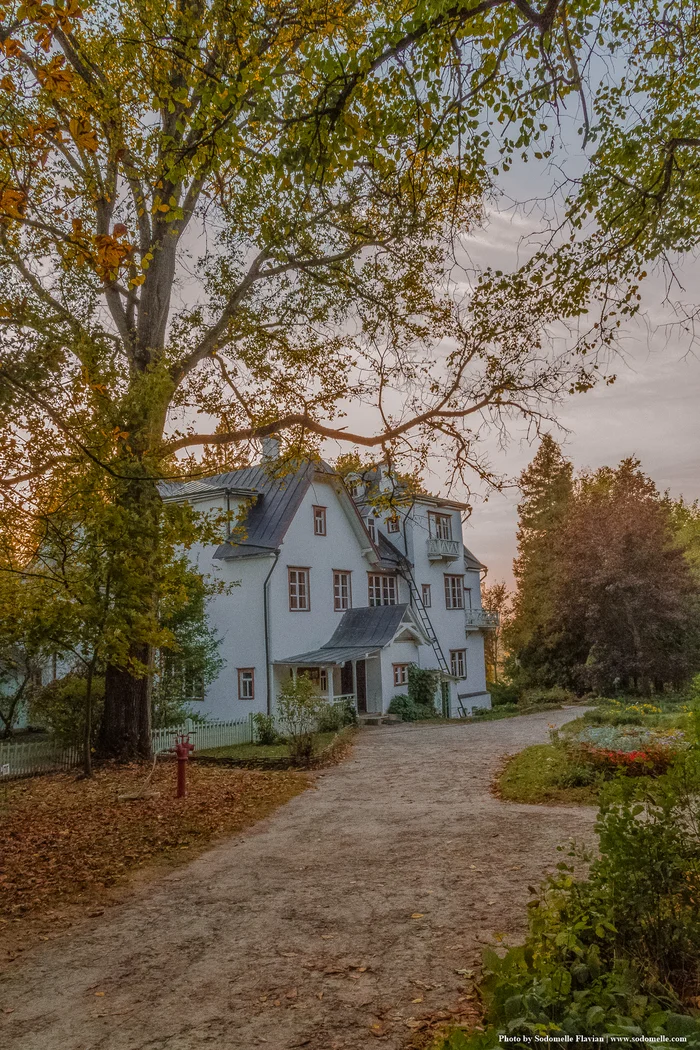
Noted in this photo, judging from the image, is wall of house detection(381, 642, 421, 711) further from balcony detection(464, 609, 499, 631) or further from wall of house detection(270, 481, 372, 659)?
balcony detection(464, 609, 499, 631)

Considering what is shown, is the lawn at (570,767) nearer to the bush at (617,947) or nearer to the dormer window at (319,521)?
the bush at (617,947)

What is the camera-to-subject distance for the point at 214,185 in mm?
7777

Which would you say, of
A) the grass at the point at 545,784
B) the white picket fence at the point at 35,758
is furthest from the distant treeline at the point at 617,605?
the white picket fence at the point at 35,758

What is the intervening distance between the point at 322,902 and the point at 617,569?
26.8 m

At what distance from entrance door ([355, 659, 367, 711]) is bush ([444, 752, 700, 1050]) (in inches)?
980

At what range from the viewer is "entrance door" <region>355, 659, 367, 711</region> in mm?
29297

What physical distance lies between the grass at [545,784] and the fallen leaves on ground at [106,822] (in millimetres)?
3750

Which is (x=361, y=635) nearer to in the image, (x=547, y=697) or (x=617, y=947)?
(x=547, y=697)

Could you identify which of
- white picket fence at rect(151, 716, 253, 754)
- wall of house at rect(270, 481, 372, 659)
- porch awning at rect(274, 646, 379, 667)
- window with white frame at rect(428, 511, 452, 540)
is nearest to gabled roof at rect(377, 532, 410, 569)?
wall of house at rect(270, 481, 372, 659)

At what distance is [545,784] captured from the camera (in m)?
11.5

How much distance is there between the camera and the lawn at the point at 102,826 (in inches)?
302

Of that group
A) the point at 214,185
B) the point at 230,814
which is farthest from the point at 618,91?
the point at 230,814

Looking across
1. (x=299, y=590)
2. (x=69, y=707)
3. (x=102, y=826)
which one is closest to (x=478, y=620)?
(x=299, y=590)

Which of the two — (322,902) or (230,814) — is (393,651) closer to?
(230,814)
